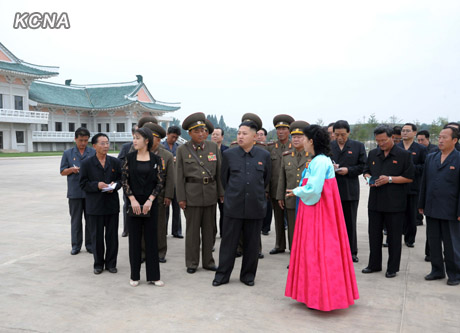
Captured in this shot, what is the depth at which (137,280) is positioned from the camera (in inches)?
162

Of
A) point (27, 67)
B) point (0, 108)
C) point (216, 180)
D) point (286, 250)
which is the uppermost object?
point (27, 67)

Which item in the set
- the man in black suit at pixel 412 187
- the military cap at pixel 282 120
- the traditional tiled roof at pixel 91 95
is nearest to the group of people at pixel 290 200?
the military cap at pixel 282 120

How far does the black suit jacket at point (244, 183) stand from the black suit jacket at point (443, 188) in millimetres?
1869

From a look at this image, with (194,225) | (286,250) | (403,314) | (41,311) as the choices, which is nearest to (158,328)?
(41,311)

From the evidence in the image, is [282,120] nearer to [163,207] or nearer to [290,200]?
[290,200]

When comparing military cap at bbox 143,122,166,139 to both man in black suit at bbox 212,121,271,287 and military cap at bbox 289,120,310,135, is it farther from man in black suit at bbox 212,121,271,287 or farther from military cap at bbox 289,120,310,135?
military cap at bbox 289,120,310,135

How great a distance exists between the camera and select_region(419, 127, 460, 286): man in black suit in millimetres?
4176

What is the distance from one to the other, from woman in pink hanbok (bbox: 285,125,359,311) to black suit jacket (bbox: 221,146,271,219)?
27.0 inches

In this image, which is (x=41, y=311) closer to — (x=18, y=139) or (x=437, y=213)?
(x=437, y=213)

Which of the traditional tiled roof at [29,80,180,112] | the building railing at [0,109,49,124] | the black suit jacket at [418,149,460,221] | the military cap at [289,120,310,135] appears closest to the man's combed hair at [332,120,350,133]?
the military cap at [289,120,310,135]

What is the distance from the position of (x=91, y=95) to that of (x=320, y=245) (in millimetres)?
48716

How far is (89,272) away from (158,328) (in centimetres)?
179

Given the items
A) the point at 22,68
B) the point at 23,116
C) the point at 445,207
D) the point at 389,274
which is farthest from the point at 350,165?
the point at 22,68

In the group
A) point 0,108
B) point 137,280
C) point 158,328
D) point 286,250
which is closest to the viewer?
point 158,328
